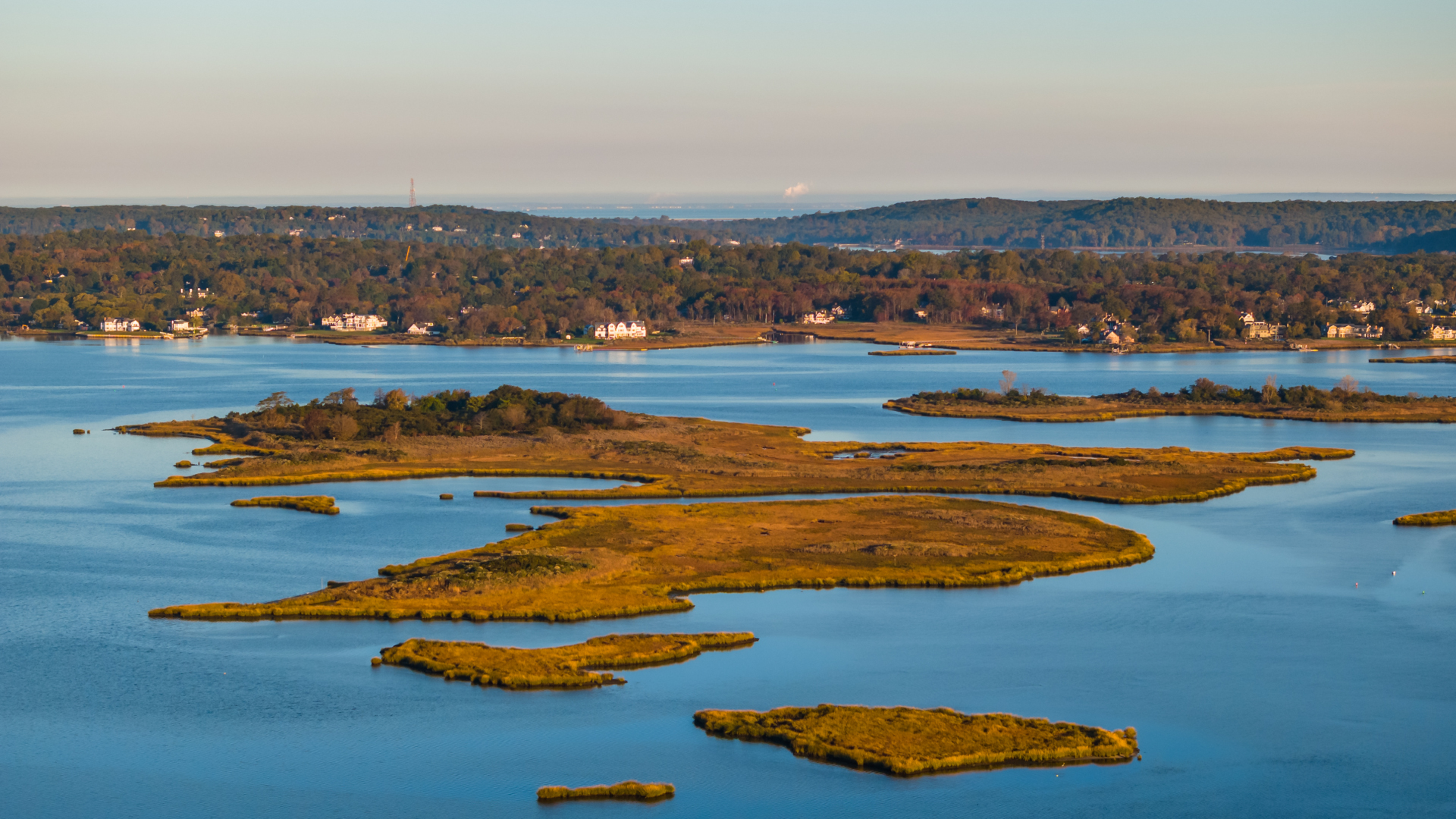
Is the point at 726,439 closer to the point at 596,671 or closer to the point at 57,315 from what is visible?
the point at 596,671

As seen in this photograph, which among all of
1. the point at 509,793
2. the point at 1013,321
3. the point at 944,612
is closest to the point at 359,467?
the point at 944,612

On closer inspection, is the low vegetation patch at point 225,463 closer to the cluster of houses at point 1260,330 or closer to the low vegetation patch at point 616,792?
the low vegetation patch at point 616,792

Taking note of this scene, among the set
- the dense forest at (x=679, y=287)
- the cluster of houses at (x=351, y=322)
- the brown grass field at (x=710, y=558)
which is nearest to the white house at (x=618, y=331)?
the dense forest at (x=679, y=287)

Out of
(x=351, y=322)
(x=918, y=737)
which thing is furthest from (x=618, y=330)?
(x=918, y=737)

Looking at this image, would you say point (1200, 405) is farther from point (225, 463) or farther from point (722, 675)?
point (722, 675)

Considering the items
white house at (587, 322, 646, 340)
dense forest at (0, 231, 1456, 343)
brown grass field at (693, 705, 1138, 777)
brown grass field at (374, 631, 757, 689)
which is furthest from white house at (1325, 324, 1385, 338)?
brown grass field at (693, 705, 1138, 777)
